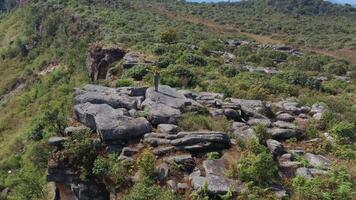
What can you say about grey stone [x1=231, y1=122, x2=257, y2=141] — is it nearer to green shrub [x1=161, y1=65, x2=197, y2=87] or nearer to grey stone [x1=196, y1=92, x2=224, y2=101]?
grey stone [x1=196, y1=92, x2=224, y2=101]

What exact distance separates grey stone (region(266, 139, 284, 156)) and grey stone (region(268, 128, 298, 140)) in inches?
35.5

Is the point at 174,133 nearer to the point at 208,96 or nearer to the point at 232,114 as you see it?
the point at 232,114

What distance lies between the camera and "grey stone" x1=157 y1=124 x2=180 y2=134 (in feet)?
53.5

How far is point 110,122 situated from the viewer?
15992 millimetres

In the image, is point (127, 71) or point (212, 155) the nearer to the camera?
point (212, 155)

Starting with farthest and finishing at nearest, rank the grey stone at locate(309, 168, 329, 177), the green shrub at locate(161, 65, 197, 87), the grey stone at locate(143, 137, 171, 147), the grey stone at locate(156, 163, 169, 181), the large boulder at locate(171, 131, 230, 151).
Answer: the green shrub at locate(161, 65, 197, 87)
the grey stone at locate(143, 137, 171, 147)
the large boulder at locate(171, 131, 230, 151)
the grey stone at locate(309, 168, 329, 177)
the grey stone at locate(156, 163, 169, 181)

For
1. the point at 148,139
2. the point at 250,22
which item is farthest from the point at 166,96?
the point at 250,22

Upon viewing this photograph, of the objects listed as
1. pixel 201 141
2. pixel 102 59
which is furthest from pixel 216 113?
pixel 102 59

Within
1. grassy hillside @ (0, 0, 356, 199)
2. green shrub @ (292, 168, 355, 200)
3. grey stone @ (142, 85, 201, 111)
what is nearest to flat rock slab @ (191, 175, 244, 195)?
green shrub @ (292, 168, 355, 200)

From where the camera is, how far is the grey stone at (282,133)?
17219 millimetres

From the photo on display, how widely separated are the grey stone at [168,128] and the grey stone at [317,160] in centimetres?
425

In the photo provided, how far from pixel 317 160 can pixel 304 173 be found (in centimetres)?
119

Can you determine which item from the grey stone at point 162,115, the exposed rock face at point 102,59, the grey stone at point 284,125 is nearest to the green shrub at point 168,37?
the exposed rock face at point 102,59

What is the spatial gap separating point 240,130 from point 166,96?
3.24 m
